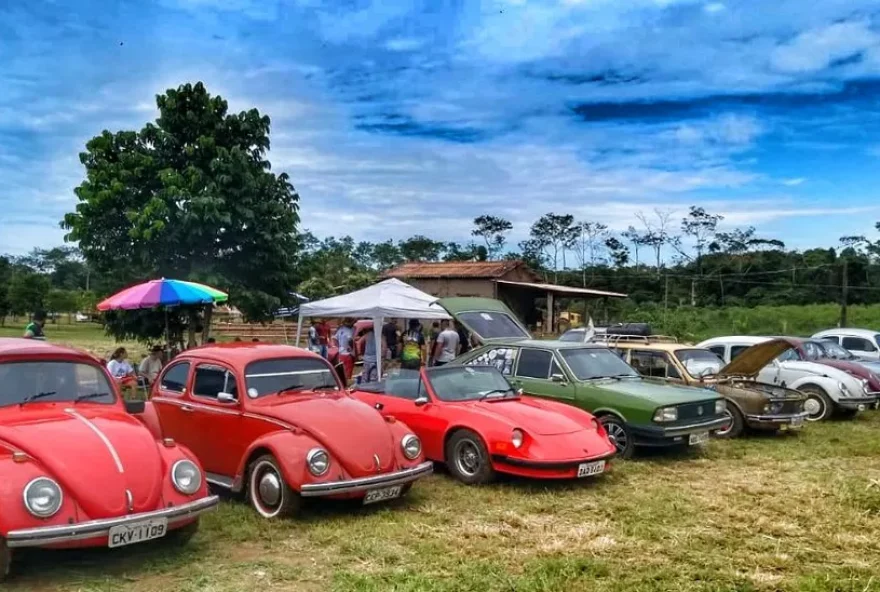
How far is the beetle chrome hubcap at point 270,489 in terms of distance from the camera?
6.82m

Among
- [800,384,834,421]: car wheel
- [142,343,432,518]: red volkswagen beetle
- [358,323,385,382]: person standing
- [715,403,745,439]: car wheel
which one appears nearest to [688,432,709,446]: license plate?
[715,403,745,439]: car wheel

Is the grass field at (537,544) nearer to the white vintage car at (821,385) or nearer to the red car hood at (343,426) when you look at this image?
the red car hood at (343,426)

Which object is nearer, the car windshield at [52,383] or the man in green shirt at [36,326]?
the car windshield at [52,383]

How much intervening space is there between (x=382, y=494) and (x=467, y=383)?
2533 mm

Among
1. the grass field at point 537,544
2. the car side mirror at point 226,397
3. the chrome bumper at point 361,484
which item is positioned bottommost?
the grass field at point 537,544

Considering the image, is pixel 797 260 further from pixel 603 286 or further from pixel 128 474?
pixel 128 474

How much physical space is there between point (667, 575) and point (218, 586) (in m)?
3.10

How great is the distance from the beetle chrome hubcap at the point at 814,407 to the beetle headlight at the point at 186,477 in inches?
450

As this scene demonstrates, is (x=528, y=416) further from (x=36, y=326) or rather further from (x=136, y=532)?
(x=36, y=326)

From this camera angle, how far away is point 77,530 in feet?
16.2

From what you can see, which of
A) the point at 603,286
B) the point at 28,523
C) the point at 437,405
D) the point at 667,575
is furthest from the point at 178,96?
the point at 603,286

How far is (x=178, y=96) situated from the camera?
59.5ft

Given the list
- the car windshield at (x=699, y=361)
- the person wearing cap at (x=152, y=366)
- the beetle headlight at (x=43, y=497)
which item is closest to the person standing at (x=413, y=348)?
the person wearing cap at (x=152, y=366)

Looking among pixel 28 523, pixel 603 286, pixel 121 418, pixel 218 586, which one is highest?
pixel 603 286
